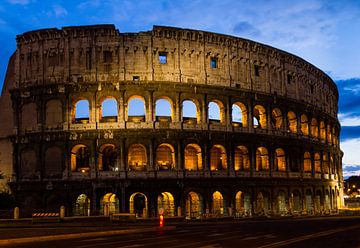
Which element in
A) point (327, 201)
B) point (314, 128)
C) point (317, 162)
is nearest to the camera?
point (317, 162)

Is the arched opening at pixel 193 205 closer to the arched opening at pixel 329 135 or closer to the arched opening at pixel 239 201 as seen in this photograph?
the arched opening at pixel 239 201

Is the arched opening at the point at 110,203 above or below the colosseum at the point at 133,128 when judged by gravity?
below

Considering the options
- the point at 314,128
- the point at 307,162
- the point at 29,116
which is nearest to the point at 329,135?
the point at 314,128

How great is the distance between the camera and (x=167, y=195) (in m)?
40.4

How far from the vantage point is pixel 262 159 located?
4653 cm

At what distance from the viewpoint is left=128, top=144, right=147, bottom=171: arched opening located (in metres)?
40.5

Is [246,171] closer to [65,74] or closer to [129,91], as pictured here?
[129,91]

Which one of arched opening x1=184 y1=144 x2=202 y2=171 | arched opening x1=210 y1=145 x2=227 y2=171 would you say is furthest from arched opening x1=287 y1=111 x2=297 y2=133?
arched opening x1=184 y1=144 x2=202 y2=171

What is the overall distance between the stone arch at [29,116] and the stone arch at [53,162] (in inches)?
104

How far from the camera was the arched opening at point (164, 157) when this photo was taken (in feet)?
135

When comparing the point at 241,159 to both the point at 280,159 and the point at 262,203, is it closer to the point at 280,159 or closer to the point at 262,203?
the point at 262,203

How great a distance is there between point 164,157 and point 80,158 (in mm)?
7334

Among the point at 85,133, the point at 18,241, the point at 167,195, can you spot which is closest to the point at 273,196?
the point at 167,195

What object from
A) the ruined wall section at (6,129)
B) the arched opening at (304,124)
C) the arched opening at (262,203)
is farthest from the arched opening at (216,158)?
the ruined wall section at (6,129)
